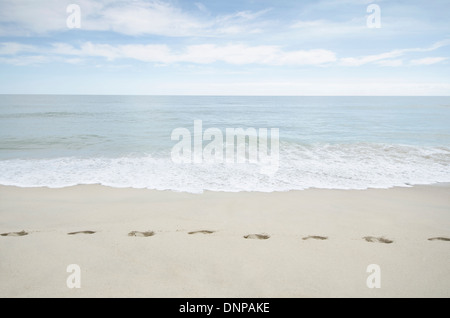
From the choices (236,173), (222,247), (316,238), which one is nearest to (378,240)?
(316,238)

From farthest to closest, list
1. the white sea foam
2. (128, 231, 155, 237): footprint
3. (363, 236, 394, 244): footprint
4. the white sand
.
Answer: the white sea foam, (128, 231, 155, 237): footprint, (363, 236, 394, 244): footprint, the white sand

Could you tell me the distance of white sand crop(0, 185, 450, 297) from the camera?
3066 mm

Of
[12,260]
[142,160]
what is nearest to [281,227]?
[12,260]

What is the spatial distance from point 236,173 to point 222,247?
4990 mm

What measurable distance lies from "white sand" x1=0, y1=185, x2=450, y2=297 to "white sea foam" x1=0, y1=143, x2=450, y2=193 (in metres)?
1.21

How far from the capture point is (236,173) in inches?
348

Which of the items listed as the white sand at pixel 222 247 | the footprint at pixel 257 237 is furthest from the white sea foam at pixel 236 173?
the footprint at pixel 257 237

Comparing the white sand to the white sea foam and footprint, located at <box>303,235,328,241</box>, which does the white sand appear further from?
the white sea foam

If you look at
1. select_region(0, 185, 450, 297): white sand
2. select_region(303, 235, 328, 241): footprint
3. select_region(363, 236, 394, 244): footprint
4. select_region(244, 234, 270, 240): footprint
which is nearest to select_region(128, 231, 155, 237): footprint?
select_region(0, 185, 450, 297): white sand
